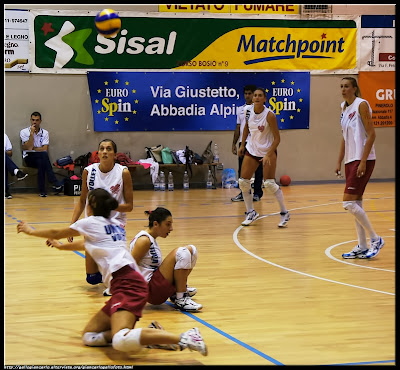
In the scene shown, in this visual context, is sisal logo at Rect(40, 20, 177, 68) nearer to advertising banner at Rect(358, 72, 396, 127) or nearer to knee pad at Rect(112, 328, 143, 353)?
advertising banner at Rect(358, 72, 396, 127)

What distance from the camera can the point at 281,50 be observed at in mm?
16047

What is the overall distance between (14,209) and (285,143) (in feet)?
22.3

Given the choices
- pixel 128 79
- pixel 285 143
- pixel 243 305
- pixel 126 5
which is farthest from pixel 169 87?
pixel 243 305

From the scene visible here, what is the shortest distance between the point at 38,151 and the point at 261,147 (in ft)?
19.9

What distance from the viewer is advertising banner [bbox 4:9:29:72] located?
48.3 ft

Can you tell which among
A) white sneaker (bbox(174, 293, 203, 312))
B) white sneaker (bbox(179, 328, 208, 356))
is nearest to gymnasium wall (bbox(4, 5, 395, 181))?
white sneaker (bbox(174, 293, 203, 312))

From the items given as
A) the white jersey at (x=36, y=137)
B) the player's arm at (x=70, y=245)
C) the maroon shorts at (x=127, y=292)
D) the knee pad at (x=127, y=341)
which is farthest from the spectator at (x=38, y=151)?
the knee pad at (x=127, y=341)

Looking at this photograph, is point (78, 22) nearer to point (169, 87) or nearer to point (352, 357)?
point (169, 87)

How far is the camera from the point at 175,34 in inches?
610

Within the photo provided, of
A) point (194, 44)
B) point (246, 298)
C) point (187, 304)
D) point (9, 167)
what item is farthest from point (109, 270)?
point (194, 44)

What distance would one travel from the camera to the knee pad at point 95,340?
179 inches

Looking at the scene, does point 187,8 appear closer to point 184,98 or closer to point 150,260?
point 184,98

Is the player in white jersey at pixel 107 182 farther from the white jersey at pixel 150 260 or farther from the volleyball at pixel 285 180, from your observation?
the volleyball at pixel 285 180

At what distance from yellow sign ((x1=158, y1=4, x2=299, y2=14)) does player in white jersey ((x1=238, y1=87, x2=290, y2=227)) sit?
5.96 meters
